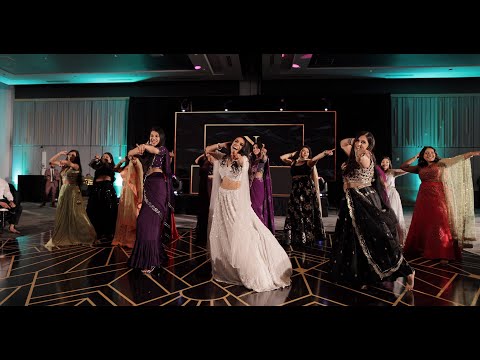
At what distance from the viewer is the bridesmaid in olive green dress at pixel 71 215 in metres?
4.50

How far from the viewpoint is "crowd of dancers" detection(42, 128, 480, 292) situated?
2752 millimetres

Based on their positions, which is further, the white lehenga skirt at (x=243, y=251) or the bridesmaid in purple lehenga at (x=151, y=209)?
the bridesmaid in purple lehenga at (x=151, y=209)

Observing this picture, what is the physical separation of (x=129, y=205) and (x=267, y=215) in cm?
214

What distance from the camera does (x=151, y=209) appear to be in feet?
10.5

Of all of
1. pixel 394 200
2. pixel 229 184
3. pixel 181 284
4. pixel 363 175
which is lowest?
pixel 181 284

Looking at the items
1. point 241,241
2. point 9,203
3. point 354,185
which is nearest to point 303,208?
point 354,185

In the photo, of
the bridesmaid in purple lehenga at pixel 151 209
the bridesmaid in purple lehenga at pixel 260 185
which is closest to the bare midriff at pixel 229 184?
the bridesmaid in purple lehenga at pixel 151 209

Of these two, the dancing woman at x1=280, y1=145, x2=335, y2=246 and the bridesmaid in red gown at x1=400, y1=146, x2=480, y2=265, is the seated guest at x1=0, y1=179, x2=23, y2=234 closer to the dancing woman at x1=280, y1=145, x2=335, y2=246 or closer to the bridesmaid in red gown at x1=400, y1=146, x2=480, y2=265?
the dancing woman at x1=280, y1=145, x2=335, y2=246

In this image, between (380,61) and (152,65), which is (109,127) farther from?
(380,61)

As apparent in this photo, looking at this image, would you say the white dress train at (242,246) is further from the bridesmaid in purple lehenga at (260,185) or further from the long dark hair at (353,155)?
the bridesmaid in purple lehenga at (260,185)

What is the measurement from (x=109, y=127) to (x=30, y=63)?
284cm

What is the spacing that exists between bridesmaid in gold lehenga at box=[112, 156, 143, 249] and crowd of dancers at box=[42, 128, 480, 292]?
2 cm

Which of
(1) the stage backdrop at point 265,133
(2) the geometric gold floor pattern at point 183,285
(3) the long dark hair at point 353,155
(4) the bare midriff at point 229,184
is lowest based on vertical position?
(2) the geometric gold floor pattern at point 183,285

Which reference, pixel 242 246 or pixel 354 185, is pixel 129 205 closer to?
pixel 242 246
